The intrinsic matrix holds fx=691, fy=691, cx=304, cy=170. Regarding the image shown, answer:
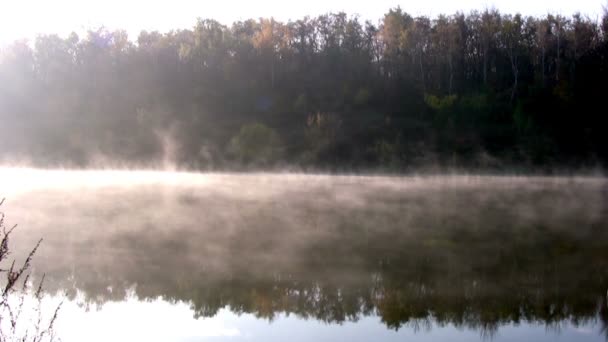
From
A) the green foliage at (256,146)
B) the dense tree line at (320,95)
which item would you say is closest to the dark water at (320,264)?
the green foliage at (256,146)

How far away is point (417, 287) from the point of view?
11.2m

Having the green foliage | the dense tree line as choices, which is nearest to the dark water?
the green foliage

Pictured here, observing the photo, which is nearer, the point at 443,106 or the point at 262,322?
the point at 262,322

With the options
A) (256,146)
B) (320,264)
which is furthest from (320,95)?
(320,264)

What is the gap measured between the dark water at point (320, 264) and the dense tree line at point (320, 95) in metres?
13.3

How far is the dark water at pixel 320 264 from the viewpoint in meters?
9.27

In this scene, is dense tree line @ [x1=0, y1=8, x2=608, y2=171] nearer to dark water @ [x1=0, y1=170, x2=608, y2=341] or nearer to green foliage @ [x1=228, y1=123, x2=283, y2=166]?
green foliage @ [x1=228, y1=123, x2=283, y2=166]

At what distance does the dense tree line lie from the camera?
1516 inches

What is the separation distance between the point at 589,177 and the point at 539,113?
22.1ft

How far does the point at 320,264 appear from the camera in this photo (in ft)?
42.5

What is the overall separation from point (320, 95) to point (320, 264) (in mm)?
34356

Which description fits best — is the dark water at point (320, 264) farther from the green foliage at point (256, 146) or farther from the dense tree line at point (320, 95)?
the dense tree line at point (320, 95)

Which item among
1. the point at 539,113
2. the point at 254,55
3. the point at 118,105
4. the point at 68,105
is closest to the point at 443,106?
the point at 539,113

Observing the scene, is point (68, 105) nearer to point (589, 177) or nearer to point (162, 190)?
point (162, 190)
